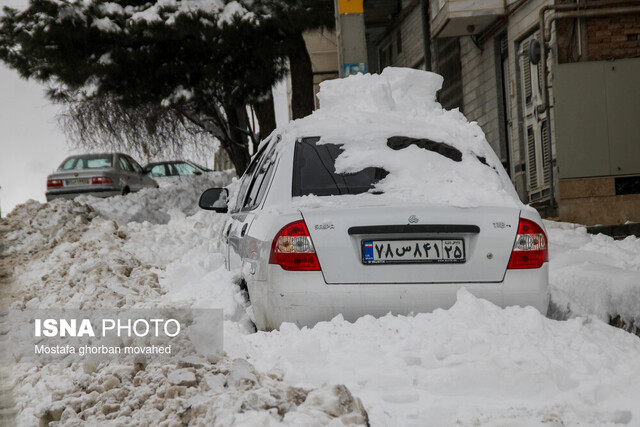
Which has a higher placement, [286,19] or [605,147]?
[286,19]

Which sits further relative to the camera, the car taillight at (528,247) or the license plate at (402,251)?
the car taillight at (528,247)

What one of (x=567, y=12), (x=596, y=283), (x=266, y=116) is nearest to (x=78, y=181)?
(x=266, y=116)

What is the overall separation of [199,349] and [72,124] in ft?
81.1

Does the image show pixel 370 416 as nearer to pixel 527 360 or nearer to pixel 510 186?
pixel 527 360

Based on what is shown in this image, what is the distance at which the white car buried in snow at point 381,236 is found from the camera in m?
4.57

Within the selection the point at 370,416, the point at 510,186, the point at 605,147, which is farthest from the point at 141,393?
the point at 605,147

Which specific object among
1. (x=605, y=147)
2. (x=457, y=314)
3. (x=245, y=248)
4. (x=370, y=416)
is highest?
(x=605, y=147)

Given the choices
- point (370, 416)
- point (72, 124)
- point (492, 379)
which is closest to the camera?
point (370, 416)

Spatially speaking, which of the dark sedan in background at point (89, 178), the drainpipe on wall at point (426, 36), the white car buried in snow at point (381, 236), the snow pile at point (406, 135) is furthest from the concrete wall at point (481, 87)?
the white car buried in snow at point (381, 236)

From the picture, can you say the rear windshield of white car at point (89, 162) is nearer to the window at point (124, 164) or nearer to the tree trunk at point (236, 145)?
the window at point (124, 164)

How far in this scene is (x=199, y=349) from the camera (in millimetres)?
4781

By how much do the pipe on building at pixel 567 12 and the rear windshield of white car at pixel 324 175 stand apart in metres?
9.10

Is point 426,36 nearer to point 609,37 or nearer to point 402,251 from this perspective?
point 609,37

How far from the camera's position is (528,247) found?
475cm
